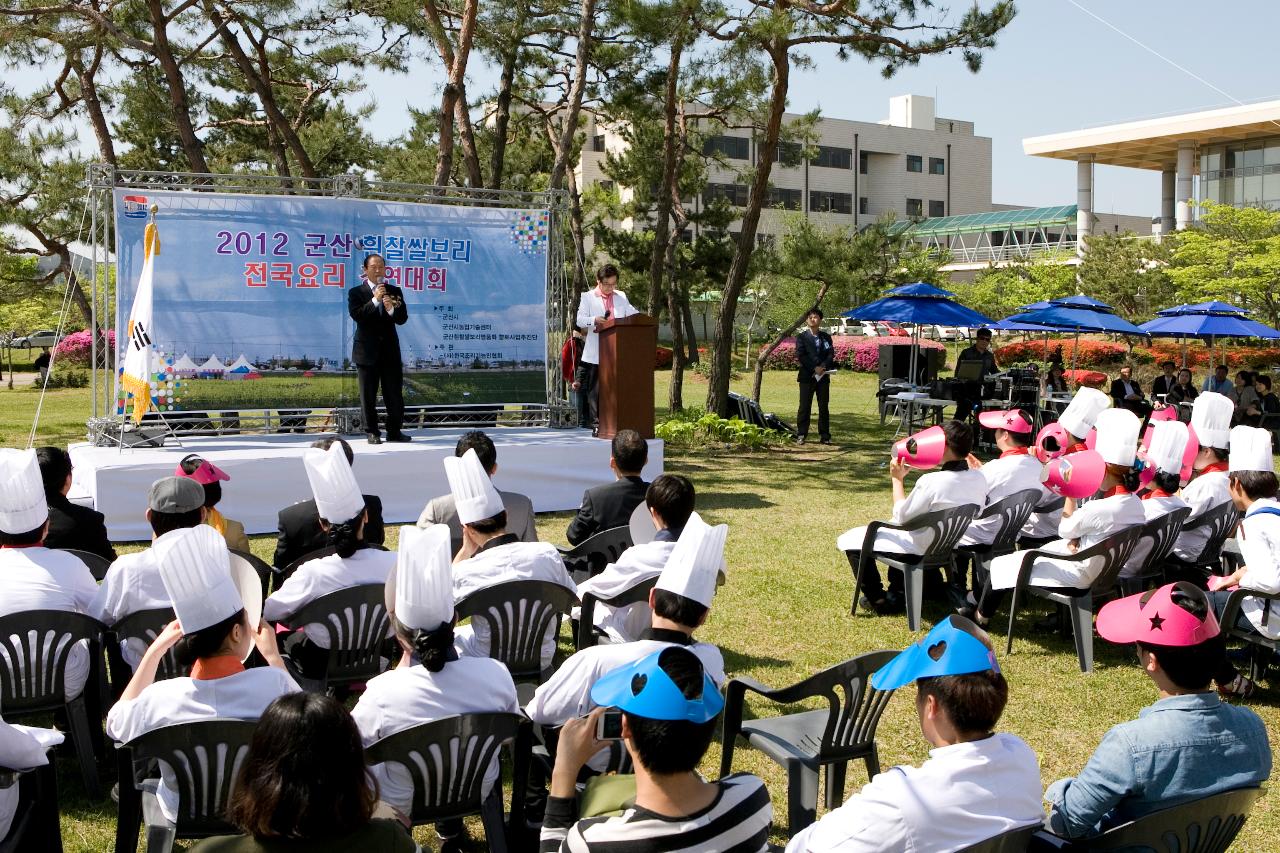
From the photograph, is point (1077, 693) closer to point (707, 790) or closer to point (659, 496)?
point (659, 496)

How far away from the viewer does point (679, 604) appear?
10.6ft

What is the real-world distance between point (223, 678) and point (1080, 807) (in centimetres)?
215

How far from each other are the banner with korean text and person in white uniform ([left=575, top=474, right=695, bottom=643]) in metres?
6.54

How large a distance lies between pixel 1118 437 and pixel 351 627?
12.4 feet

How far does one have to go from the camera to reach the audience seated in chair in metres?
2.05

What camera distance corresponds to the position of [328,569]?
4.14m

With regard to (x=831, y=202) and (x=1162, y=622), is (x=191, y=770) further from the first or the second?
(x=831, y=202)

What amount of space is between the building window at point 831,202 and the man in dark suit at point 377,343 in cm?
5060

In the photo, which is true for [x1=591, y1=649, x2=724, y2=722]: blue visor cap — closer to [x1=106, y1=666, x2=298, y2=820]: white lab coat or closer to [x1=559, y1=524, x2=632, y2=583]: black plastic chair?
[x1=106, y1=666, x2=298, y2=820]: white lab coat

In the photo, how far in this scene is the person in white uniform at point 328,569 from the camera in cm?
410

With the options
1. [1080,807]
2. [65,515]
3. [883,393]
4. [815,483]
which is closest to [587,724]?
[1080,807]

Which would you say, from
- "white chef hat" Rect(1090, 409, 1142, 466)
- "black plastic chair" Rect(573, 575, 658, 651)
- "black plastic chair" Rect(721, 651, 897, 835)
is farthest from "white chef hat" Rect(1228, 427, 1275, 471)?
"black plastic chair" Rect(573, 575, 658, 651)

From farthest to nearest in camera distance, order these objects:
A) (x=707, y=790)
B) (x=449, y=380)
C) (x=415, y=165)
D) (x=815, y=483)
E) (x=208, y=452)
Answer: (x=415, y=165) < (x=815, y=483) < (x=449, y=380) < (x=208, y=452) < (x=707, y=790)

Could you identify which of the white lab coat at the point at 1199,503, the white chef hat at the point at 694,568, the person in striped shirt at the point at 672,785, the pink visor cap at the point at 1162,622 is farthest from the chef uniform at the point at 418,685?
the white lab coat at the point at 1199,503
